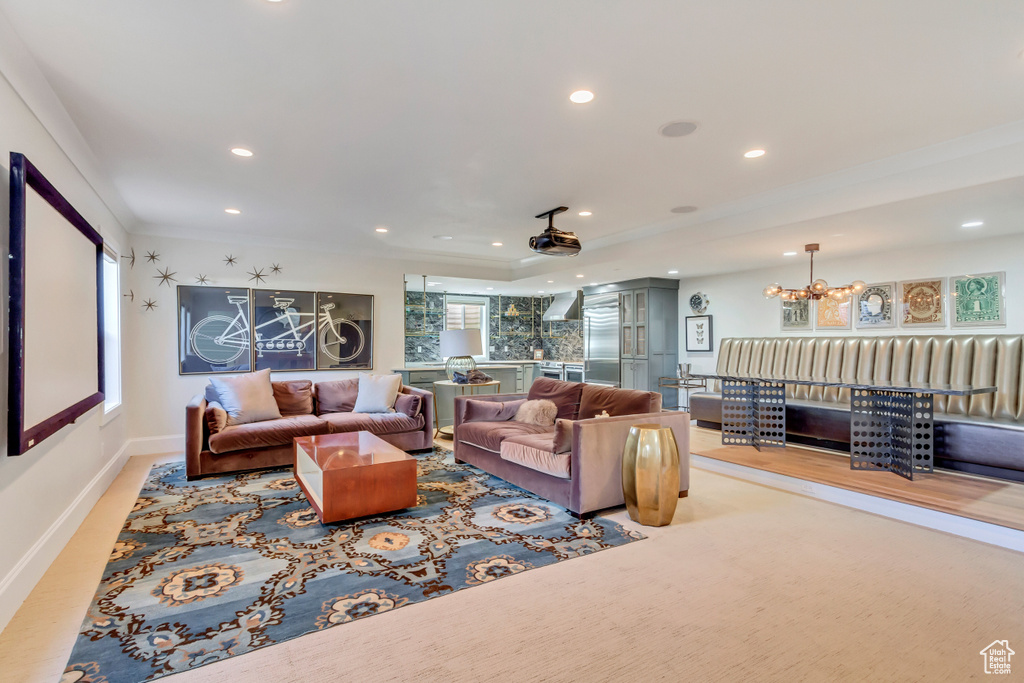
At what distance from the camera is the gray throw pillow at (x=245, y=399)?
4945mm

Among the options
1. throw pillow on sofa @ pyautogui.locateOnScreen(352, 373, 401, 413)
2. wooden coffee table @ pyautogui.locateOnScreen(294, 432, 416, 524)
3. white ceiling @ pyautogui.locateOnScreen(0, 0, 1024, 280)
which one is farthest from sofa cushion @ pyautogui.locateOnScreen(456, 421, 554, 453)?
white ceiling @ pyautogui.locateOnScreen(0, 0, 1024, 280)

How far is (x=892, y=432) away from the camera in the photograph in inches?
178

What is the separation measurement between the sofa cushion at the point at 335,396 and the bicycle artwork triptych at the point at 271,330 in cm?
67

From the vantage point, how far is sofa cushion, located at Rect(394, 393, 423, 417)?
215 inches

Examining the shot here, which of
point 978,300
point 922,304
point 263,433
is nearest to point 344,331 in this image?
point 263,433

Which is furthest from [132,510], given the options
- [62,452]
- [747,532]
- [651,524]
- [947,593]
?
[947,593]

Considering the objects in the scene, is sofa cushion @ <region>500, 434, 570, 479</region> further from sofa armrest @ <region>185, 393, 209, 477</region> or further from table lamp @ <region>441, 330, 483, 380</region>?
sofa armrest @ <region>185, 393, 209, 477</region>

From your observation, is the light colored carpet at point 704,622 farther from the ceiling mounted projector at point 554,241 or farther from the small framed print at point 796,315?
the small framed print at point 796,315

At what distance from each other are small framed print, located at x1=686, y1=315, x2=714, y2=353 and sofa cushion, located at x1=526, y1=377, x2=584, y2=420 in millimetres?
4126

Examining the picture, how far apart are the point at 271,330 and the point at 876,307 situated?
7.31 meters

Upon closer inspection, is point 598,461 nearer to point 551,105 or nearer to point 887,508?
point 887,508

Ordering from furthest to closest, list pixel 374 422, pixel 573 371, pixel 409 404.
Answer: pixel 573 371, pixel 409 404, pixel 374 422

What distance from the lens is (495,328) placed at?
1051 centimetres

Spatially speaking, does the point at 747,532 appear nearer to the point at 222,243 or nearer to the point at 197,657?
the point at 197,657
